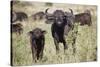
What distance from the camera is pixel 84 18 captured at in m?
2.48

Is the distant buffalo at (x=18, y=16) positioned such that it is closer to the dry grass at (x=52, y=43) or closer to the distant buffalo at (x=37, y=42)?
the dry grass at (x=52, y=43)

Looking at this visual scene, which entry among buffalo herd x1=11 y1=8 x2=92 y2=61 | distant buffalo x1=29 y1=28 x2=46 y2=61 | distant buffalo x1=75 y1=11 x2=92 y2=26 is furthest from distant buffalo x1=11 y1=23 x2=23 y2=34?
distant buffalo x1=75 y1=11 x2=92 y2=26

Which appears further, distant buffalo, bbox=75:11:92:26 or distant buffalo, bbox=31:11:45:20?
distant buffalo, bbox=75:11:92:26

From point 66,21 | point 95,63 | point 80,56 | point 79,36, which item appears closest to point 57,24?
point 66,21

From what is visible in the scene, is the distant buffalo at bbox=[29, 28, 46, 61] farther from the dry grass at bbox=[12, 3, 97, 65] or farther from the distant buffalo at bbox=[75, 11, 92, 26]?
the distant buffalo at bbox=[75, 11, 92, 26]

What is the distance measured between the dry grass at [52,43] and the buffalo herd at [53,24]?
4 centimetres

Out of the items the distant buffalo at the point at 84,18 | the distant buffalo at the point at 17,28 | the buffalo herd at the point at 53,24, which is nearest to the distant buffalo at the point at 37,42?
the buffalo herd at the point at 53,24

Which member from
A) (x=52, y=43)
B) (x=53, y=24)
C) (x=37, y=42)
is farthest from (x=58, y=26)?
(x=37, y=42)

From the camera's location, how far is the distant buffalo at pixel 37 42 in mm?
2250

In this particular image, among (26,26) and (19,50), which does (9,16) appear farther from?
(19,50)

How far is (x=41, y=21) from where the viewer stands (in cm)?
229

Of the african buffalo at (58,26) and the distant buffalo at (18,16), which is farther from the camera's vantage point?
the african buffalo at (58,26)

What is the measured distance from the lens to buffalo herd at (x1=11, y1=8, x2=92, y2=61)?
2.21 meters

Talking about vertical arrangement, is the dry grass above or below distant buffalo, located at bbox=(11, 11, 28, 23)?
below
